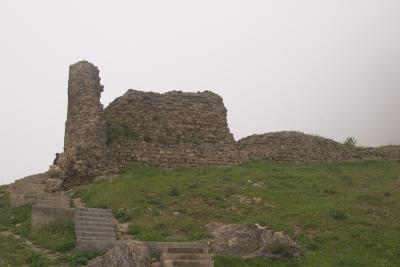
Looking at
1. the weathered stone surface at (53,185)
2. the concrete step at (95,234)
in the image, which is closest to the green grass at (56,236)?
the concrete step at (95,234)

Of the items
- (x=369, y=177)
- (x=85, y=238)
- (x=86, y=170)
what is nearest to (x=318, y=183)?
(x=369, y=177)

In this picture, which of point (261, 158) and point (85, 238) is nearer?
point (85, 238)

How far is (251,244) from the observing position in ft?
44.4

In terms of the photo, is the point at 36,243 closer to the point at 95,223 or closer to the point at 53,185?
the point at 95,223

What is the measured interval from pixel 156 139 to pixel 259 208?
623 cm

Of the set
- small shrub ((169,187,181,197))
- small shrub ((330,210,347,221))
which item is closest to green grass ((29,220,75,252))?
small shrub ((169,187,181,197))

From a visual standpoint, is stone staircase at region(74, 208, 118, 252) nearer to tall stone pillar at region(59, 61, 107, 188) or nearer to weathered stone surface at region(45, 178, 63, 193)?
weathered stone surface at region(45, 178, 63, 193)

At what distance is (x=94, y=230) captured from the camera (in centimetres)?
1405

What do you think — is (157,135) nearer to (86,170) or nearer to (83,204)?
(86,170)

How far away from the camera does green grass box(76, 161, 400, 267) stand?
14148 millimetres

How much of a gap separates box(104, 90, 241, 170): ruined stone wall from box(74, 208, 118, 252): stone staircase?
251 inches

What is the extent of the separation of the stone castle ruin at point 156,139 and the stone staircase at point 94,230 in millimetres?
4987

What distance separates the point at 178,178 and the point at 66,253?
24.4 feet

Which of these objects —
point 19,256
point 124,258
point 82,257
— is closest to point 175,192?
point 82,257
